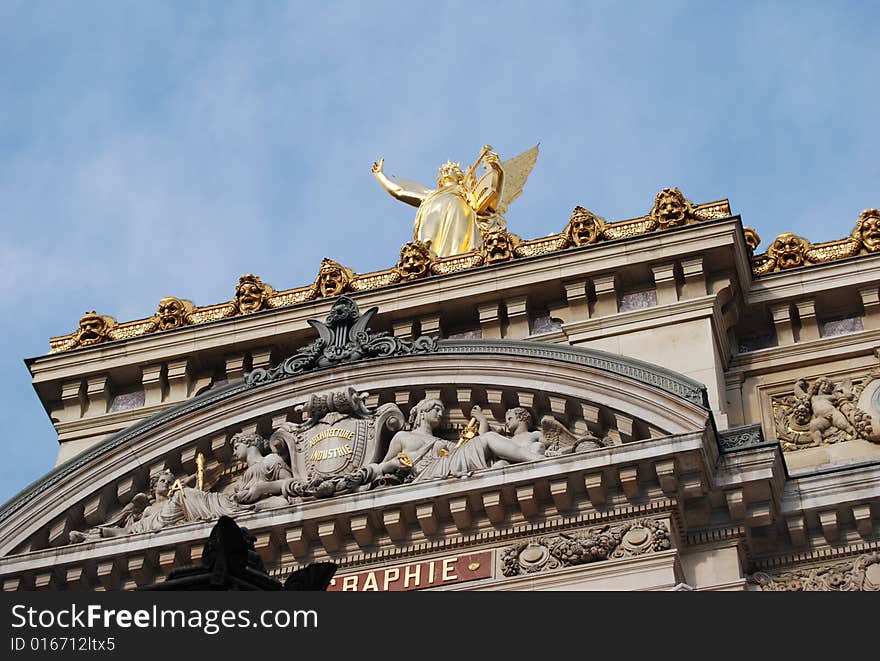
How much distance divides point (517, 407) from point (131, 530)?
4.53 meters

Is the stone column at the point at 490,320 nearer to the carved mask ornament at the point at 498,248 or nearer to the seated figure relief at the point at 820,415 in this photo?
the carved mask ornament at the point at 498,248

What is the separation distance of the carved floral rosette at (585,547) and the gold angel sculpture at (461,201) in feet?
21.7

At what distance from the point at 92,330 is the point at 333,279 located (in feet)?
10.5

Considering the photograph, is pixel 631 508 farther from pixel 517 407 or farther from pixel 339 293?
pixel 339 293

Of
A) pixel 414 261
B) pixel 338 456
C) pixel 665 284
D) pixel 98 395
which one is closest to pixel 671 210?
pixel 665 284

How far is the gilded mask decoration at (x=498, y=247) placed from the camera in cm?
2419

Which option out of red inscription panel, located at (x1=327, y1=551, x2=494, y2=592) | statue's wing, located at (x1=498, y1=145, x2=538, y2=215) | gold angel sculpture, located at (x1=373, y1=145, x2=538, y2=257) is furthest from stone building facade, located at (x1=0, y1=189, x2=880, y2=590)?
statue's wing, located at (x1=498, y1=145, x2=538, y2=215)

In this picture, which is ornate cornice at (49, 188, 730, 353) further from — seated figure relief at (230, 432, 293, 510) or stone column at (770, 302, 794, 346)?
seated figure relief at (230, 432, 293, 510)

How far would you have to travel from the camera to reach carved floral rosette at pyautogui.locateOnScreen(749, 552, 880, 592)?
64.6 ft

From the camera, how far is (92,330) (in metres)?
25.4

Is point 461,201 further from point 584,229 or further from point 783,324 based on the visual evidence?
point 783,324

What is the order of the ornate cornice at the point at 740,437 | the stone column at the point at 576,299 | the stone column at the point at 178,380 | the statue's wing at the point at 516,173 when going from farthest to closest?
the statue's wing at the point at 516,173, the stone column at the point at 178,380, the stone column at the point at 576,299, the ornate cornice at the point at 740,437

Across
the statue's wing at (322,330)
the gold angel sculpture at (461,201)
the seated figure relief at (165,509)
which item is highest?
the gold angel sculpture at (461,201)

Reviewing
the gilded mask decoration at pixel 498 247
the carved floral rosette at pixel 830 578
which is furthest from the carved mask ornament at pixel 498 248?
the carved floral rosette at pixel 830 578
